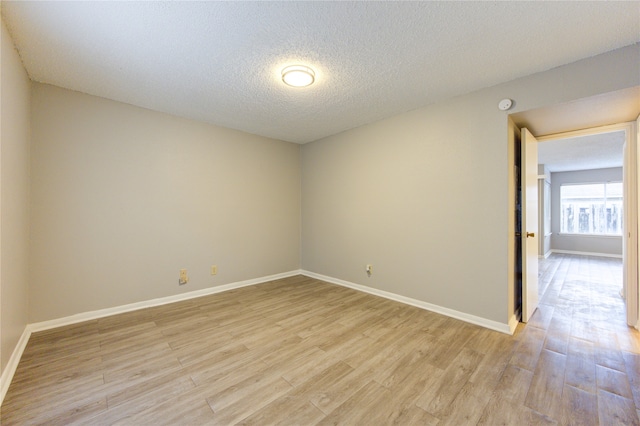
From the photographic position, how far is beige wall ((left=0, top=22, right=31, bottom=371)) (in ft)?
5.72

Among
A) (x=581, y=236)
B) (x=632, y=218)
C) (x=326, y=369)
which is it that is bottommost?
(x=326, y=369)

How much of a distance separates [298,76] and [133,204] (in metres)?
2.46

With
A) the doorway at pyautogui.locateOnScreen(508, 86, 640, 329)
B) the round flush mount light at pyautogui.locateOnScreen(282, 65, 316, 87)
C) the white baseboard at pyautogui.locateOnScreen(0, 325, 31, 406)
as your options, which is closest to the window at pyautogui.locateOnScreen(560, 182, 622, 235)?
the doorway at pyautogui.locateOnScreen(508, 86, 640, 329)

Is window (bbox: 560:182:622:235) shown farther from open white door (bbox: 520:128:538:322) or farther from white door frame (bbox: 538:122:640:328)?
open white door (bbox: 520:128:538:322)

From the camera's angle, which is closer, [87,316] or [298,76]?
[298,76]

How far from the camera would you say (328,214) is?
4379mm

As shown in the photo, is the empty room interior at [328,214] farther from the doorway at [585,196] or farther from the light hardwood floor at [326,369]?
the doorway at [585,196]

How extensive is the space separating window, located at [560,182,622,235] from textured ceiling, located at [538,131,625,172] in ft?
2.21

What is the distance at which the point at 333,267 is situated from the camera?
429cm

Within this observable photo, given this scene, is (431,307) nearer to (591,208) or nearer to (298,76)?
(298,76)

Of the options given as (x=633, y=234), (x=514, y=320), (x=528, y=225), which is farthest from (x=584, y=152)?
(x=514, y=320)

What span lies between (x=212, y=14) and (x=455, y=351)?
314 centimetres

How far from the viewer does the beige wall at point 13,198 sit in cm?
174

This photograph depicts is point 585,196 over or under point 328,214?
over
